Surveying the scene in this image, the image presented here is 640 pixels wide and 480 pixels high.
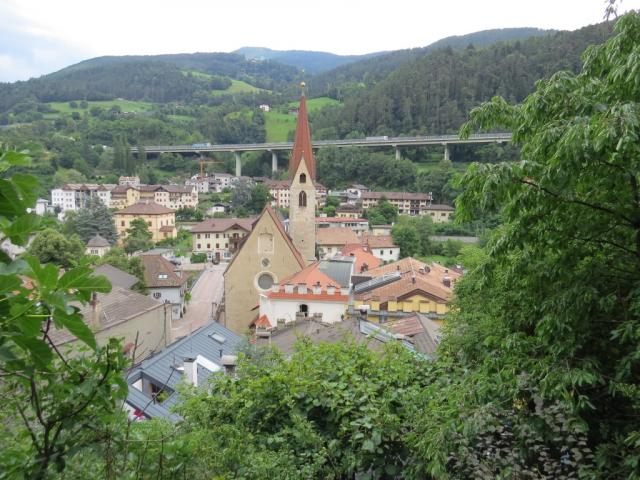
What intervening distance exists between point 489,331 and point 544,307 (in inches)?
49.6

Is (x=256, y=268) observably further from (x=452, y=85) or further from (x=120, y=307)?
(x=452, y=85)

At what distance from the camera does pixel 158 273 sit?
116 feet

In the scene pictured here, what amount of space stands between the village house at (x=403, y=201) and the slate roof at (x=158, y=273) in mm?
43735

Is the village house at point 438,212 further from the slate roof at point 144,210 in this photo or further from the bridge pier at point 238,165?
the bridge pier at point 238,165

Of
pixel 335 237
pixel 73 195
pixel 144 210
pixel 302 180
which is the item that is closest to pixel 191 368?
pixel 302 180

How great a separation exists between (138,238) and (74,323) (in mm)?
57308

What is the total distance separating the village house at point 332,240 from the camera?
51156mm

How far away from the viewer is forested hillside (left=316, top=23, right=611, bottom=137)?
372 feet

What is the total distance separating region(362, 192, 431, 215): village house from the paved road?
→ 3136 centimetres

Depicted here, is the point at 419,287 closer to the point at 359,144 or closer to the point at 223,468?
the point at 223,468

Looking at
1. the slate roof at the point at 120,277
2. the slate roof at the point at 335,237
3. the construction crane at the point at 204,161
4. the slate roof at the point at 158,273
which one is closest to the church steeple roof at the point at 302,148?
the slate roof at the point at 120,277

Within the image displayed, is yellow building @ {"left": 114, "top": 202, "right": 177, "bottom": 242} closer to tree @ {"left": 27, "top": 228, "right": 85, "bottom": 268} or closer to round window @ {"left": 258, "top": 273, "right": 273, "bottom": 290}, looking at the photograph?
tree @ {"left": 27, "top": 228, "right": 85, "bottom": 268}

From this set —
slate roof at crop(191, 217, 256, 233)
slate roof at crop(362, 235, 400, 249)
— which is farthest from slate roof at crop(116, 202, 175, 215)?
slate roof at crop(362, 235, 400, 249)

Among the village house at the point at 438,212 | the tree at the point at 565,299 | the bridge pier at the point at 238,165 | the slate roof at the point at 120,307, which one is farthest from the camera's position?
the bridge pier at the point at 238,165
